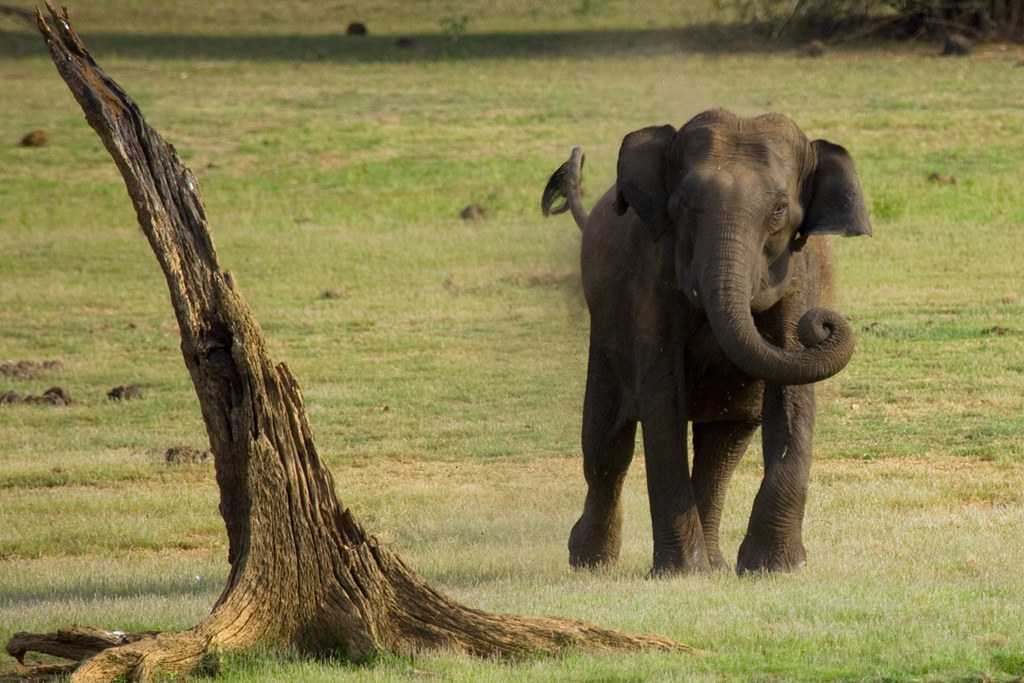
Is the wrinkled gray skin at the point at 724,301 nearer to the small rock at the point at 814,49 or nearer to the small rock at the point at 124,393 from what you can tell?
the small rock at the point at 124,393

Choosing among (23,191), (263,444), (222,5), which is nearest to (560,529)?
(263,444)

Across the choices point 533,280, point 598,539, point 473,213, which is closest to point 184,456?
point 598,539

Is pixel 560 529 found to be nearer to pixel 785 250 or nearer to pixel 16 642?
pixel 785 250

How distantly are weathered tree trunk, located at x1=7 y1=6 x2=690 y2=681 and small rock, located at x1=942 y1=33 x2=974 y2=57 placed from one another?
35.8 m

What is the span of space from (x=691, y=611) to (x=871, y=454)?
260 inches

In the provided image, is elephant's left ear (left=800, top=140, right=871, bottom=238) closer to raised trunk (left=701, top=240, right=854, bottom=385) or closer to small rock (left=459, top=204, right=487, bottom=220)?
raised trunk (left=701, top=240, right=854, bottom=385)

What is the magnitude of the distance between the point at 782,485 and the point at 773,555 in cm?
34

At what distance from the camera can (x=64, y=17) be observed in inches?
328

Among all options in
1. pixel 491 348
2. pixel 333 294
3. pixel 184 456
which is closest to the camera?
pixel 184 456

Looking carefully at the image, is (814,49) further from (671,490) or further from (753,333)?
(753,333)

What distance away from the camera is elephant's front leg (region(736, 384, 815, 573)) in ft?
33.6

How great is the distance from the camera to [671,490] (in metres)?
10.5

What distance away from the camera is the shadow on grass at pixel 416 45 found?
45.2 m

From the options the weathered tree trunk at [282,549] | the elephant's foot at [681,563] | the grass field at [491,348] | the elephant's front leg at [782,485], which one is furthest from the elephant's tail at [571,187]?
the weathered tree trunk at [282,549]
